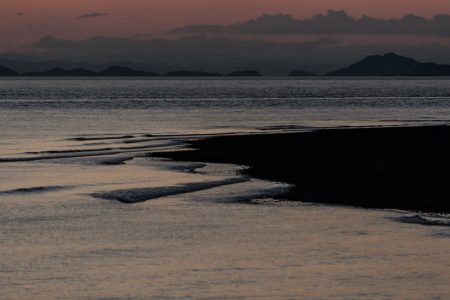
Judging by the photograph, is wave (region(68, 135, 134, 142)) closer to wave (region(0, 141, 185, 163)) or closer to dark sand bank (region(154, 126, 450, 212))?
dark sand bank (region(154, 126, 450, 212))

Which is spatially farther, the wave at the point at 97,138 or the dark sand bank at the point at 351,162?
the wave at the point at 97,138

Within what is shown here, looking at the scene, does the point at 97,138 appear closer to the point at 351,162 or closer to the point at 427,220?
the point at 351,162

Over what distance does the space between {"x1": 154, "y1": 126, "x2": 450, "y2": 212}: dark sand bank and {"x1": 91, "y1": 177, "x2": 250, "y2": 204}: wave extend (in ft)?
10.6

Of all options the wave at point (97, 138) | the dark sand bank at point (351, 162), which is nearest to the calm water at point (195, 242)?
the dark sand bank at point (351, 162)

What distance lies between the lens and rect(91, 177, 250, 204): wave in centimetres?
2921

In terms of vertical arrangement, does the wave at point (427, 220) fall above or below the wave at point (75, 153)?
above

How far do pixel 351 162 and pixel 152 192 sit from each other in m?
12.3

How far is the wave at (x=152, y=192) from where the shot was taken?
95.8ft

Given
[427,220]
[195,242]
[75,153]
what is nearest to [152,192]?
[195,242]

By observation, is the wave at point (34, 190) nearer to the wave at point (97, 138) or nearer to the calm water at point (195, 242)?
the calm water at point (195, 242)

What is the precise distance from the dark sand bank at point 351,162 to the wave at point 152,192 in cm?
323

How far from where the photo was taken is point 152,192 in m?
30.6

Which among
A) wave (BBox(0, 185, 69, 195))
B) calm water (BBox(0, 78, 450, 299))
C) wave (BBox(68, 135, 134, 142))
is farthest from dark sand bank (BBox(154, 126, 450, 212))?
wave (BBox(0, 185, 69, 195))

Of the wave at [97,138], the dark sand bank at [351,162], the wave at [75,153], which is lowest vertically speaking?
the wave at [97,138]
